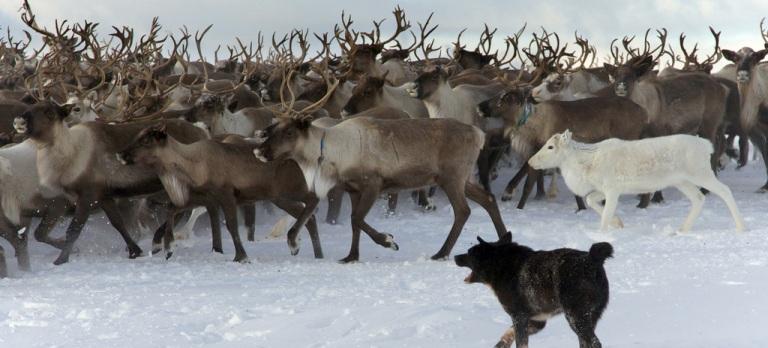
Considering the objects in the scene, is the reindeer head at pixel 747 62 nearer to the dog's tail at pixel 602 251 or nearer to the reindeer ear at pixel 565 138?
the reindeer ear at pixel 565 138

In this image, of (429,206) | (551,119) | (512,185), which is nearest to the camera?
(429,206)

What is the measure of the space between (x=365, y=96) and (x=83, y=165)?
3.39 m

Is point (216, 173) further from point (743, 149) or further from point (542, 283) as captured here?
point (743, 149)

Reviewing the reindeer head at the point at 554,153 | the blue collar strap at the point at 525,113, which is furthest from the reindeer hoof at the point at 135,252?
the blue collar strap at the point at 525,113

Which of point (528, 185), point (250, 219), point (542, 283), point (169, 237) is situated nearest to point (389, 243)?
point (169, 237)

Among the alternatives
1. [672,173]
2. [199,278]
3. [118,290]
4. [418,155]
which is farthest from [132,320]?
[672,173]

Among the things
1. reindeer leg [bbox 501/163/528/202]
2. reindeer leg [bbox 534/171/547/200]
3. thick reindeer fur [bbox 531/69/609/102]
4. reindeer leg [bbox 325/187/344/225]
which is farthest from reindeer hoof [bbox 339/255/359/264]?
thick reindeer fur [bbox 531/69/609/102]

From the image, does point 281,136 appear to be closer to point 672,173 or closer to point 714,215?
point 672,173

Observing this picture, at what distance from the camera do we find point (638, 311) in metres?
6.13

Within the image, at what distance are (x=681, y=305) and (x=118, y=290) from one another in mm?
3429

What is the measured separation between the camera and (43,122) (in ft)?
30.2

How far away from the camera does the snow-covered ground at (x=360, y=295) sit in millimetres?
5727

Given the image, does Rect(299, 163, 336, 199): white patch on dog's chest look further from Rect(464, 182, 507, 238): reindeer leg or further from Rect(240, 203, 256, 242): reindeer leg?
Rect(240, 203, 256, 242): reindeer leg

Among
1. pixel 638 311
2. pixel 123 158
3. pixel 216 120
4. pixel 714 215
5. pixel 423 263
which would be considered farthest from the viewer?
pixel 216 120
